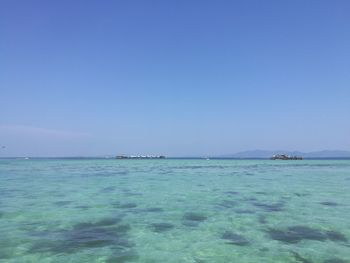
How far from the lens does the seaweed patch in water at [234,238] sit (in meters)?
10.2

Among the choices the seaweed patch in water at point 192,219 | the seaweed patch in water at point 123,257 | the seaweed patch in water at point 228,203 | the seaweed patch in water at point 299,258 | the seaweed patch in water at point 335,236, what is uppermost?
the seaweed patch in water at point 228,203

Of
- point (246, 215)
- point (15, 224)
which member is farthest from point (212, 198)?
point (15, 224)

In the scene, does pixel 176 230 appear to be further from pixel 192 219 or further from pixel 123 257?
pixel 123 257

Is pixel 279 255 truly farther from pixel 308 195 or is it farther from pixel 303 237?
pixel 308 195

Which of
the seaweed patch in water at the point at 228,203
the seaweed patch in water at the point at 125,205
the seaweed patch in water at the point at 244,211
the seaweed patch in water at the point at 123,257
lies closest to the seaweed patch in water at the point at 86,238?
the seaweed patch in water at the point at 123,257

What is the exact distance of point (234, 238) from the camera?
10742mm

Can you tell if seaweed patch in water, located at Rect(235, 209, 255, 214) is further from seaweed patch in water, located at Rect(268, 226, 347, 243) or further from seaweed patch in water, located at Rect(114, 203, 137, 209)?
seaweed patch in water, located at Rect(114, 203, 137, 209)

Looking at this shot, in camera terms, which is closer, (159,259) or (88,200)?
(159,259)

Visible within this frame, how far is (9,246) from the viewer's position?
9820 millimetres

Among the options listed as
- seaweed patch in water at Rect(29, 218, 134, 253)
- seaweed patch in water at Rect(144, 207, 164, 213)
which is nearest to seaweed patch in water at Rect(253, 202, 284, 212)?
seaweed patch in water at Rect(144, 207, 164, 213)

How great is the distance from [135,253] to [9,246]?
3275 mm

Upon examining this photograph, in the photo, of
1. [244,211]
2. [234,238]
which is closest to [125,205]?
[244,211]

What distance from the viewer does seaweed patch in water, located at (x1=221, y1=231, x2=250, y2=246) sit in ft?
33.4

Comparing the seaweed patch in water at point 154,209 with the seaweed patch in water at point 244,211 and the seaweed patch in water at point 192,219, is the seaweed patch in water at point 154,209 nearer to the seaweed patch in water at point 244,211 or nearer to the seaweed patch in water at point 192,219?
the seaweed patch in water at point 192,219
